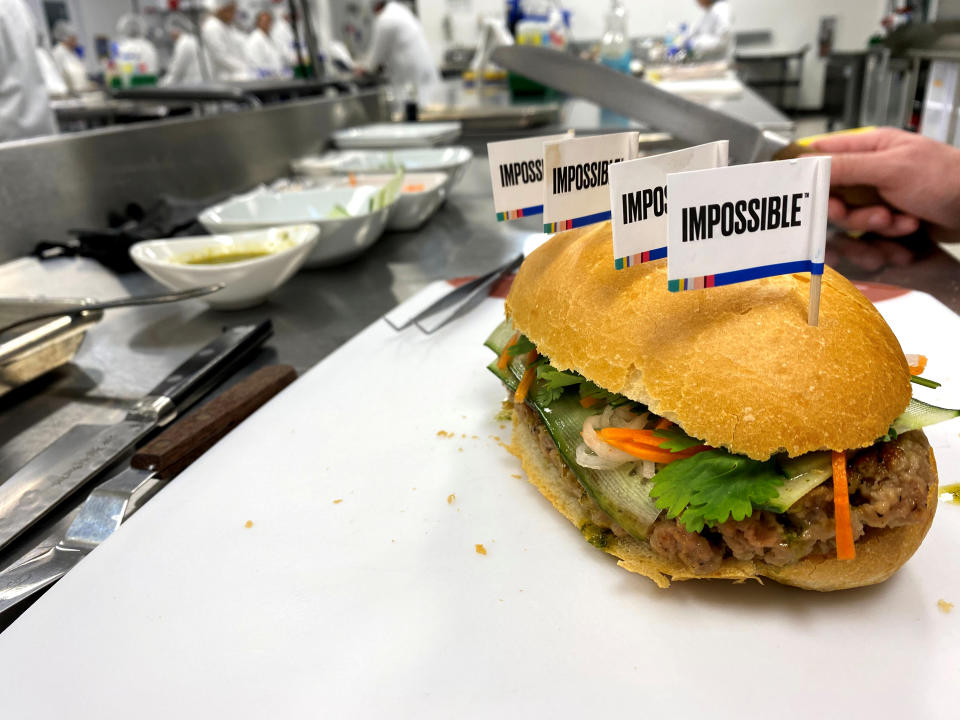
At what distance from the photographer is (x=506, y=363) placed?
1415 millimetres

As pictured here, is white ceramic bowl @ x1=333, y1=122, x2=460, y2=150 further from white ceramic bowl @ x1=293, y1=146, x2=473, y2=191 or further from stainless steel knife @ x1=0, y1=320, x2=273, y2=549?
stainless steel knife @ x1=0, y1=320, x2=273, y2=549

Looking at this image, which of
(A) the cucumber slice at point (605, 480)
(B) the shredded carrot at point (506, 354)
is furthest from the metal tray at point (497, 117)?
(A) the cucumber slice at point (605, 480)

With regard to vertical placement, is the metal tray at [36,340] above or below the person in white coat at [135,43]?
below

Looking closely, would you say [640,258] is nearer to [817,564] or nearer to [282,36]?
[817,564]

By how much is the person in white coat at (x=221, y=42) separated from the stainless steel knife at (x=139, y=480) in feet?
44.4

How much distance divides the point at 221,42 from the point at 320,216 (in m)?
13.4

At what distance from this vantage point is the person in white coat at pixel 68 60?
13.6 m

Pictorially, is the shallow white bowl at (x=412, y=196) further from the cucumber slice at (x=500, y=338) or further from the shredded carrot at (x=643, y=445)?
the shredded carrot at (x=643, y=445)

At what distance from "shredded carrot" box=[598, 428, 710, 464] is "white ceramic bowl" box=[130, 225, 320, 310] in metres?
1.14

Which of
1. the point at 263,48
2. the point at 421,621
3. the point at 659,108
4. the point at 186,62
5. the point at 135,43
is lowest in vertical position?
the point at 421,621

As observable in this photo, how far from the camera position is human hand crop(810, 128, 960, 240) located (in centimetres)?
203

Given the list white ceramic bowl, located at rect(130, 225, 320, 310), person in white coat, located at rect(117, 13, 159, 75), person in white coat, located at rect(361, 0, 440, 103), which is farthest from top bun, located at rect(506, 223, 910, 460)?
person in white coat, located at rect(117, 13, 159, 75)

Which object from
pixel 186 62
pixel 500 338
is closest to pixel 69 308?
pixel 500 338

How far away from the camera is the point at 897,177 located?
2.05m
